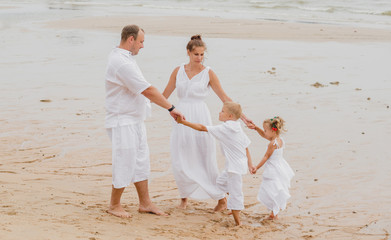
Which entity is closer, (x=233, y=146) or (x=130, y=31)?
(x=130, y=31)

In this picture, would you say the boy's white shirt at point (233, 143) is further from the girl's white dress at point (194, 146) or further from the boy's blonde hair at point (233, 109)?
the girl's white dress at point (194, 146)

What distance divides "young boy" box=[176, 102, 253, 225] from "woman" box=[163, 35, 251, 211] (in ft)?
1.37

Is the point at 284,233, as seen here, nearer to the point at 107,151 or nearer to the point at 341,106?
the point at 107,151

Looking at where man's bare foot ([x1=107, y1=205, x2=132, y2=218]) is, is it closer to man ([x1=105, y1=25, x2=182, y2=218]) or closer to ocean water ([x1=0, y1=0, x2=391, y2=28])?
man ([x1=105, y1=25, x2=182, y2=218])

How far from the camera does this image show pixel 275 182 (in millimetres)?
6125

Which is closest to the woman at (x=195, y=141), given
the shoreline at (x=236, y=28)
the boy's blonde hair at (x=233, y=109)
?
the boy's blonde hair at (x=233, y=109)

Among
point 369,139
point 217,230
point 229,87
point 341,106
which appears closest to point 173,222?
point 217,230

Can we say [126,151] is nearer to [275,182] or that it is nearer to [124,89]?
[124,89]

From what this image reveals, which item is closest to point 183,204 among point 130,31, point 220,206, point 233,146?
point 220,206

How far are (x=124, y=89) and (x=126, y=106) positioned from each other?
16 centimetres

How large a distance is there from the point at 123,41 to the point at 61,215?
1.72 meters

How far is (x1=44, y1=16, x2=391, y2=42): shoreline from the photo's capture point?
2084 centimetres

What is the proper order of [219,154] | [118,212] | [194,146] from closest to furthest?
1. [118,212]
2. [194,146]
3. [219,154]

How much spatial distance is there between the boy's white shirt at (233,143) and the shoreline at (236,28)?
14.7 meters
